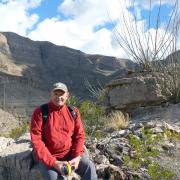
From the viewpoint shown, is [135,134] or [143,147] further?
[135,134]

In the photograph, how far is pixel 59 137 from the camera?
5.86 meters

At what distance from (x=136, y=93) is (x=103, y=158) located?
5796 mm

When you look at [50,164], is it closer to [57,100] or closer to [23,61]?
[57,100]

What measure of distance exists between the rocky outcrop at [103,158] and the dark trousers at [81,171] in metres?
0.20

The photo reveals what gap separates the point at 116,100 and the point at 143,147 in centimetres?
558

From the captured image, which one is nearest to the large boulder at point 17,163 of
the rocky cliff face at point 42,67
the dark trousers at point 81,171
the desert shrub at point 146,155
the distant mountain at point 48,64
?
the dark trousers at point 81,171

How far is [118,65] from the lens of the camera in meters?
127

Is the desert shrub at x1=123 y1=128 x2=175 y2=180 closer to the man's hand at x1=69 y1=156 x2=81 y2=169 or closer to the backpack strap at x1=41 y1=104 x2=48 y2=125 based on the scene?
the man's hand at x1=69 y1=156 x2=81 y2=169

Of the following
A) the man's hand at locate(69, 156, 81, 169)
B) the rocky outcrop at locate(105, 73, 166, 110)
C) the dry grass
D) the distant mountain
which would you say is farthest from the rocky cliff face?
the man's hand at locate(69, 156, 81, 169)

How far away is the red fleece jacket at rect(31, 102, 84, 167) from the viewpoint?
5.77 metres

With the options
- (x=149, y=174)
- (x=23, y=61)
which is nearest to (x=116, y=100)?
(x=149, y=174)

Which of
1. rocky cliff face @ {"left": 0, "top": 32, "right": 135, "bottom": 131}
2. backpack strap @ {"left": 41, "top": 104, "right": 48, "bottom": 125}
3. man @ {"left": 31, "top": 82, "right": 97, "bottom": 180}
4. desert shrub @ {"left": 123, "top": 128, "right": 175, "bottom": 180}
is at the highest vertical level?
rocky cliff face @ {"left": 0, "top": 32, "right": 135, "bottom": 131}

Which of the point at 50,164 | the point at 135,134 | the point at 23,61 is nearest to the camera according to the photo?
the point at 50,164

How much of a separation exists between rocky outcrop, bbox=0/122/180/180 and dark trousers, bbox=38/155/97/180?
0.20 m
